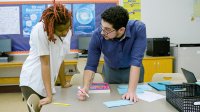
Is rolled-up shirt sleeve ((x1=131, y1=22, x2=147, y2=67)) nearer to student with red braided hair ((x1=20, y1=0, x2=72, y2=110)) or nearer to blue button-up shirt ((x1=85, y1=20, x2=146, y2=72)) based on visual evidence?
blue button-up shirt ((x1=85, y1=20, x2=146, y2=72))

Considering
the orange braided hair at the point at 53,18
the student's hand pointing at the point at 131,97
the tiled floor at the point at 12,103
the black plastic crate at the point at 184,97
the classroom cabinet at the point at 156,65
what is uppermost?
the orange braided hair at the point at 53,18

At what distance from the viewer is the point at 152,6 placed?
4816 mm

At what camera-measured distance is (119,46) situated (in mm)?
1972

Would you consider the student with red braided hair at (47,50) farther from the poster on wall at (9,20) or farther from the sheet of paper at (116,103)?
the poster on wall at (9,20)

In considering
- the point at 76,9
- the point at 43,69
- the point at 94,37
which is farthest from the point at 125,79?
the point at 76,9

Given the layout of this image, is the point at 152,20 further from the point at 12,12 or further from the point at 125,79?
the point at 125,79

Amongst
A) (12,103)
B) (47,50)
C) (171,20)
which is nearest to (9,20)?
(12,103)

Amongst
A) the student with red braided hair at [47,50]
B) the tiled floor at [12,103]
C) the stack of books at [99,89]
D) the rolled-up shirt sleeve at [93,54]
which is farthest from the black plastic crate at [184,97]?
the tiled floor at [12,103]

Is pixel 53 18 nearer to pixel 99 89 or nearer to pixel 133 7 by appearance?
pixel 99 89

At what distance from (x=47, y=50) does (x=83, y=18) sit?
3079 mm

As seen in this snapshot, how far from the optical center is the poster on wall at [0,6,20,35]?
4.67 metres

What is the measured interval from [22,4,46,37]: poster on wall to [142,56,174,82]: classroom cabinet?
82.9 inches

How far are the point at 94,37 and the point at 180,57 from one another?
2.87 metres

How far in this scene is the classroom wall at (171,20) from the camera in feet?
15.8
